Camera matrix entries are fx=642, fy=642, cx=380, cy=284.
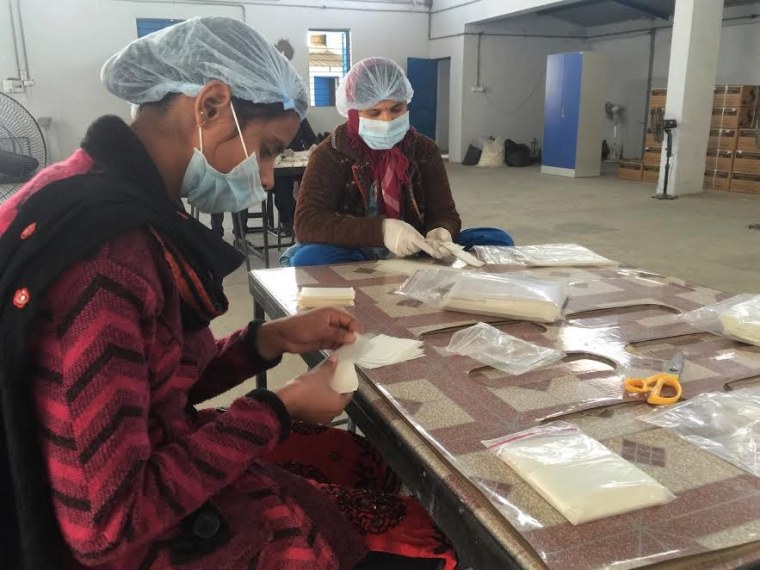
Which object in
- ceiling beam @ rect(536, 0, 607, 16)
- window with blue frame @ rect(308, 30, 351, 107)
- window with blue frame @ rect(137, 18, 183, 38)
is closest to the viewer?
window with blue frame @ rect(137, 18, 183, 38)

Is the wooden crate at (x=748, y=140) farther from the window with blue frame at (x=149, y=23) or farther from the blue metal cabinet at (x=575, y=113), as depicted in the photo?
the window with blue frame at (x=149, y=23)

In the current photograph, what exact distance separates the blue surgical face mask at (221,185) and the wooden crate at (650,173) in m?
7.99

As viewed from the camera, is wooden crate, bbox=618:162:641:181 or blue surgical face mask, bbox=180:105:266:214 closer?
blue surgical face mask, bbox=180:105:266:214

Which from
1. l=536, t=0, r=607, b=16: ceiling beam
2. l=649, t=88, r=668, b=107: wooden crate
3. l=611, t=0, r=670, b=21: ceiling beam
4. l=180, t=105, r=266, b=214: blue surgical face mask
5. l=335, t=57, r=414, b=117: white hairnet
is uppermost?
l=536, t=0, r=607, b=16: ceiling beam

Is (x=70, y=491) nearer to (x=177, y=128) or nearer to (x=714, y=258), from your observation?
(x=177, y=128)

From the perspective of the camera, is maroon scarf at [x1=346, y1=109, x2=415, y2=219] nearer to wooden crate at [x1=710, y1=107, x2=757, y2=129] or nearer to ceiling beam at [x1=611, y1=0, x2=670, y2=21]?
wooden crate at [x1=710, y1=107, x2=757, y2=129]

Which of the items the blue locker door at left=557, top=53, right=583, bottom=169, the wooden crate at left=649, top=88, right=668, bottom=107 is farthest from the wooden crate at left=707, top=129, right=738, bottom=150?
the blue locker door at left=557, top=53, right=583, bottom=169

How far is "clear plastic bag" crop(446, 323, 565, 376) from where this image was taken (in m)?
1.04

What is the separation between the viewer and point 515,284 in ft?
4.55

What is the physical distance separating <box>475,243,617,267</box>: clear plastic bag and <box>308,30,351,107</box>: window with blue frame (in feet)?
28.7

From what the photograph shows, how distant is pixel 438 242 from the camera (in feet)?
6.15

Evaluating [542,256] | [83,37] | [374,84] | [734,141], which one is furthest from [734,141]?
[83,37]

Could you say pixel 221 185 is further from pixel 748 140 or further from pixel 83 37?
pixel 83 37

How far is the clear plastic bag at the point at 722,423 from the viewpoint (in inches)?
30.4
